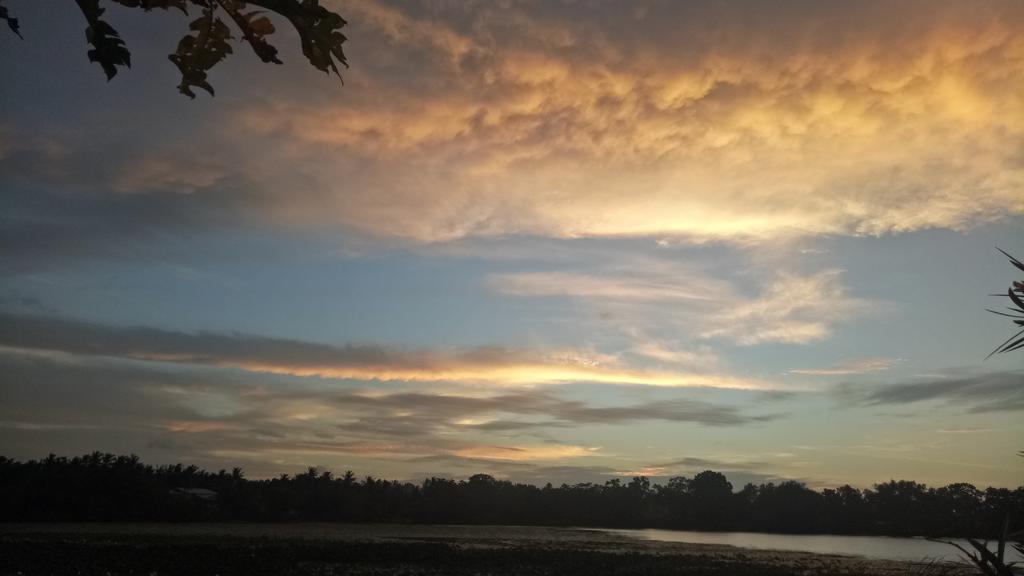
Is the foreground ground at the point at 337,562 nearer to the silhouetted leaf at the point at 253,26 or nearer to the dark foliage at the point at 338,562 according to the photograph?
the dark foliage at the point at 338,562

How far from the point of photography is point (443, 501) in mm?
105875

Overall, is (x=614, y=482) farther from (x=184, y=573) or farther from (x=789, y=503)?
(x=184, y=573)

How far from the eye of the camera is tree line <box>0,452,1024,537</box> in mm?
70250

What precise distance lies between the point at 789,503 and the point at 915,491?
67.1 ft

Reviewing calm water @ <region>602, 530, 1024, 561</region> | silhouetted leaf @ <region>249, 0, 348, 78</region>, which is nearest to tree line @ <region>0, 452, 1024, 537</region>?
calm water @ <region>602, 530, 1024, 561</region>

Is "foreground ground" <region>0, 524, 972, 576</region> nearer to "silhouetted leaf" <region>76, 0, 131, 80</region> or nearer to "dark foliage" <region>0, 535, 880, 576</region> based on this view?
"dark foliage" <region>0, 535, 880, 576</region>

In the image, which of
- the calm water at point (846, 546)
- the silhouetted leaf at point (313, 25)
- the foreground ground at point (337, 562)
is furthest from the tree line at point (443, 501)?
the silhouetted leaf at point (313, 25)

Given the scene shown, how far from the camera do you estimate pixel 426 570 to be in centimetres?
3127

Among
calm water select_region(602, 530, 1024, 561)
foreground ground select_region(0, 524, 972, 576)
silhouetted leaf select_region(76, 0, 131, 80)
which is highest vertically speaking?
silhouetted leaf select_region(76, 0, 131, 80)

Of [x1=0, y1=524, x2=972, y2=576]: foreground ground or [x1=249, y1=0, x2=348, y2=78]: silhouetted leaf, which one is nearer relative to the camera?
[x1=249, y1=0, x2=348, y2=78]: silhouetted leaf

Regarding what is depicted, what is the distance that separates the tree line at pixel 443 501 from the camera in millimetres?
70250

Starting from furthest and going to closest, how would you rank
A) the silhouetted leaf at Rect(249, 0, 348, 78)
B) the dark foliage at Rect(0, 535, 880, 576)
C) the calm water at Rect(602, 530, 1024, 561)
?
the calm water at Rect(602, 530, 1024, 561) < the dark foliage at Rect(0, 535, 880, 576) < the silhouetted leaf at Rect(249, 0, 348, 78)

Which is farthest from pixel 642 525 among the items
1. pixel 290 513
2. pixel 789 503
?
pixel 290 513

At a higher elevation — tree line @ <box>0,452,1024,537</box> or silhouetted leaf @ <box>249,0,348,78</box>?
silhouetted leaf @ <box>249,0,348,78</box>
